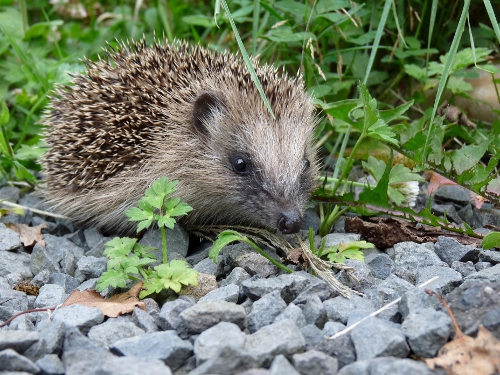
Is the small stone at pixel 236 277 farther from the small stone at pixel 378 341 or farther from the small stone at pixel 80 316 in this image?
the small stone at pixel 378 341

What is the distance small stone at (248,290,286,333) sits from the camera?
1896 mm

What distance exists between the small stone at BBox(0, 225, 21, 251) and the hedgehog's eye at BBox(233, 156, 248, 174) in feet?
3.28

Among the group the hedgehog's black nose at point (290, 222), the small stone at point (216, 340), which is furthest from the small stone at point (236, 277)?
the small stone at point (216, 340)

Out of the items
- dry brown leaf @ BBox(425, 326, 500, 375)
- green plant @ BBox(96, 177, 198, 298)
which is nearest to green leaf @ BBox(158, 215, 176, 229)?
green plant @ BBox(96, 177, 198, 298)

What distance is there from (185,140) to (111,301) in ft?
3.24

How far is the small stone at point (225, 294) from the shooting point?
2051 mm

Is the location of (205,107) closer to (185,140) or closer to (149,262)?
(185,140)

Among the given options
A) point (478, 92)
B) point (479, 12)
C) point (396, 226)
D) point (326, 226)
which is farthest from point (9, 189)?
point (479, 12)

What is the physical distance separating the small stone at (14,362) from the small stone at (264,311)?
24.8 inches

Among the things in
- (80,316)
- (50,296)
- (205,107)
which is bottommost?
(50,296)

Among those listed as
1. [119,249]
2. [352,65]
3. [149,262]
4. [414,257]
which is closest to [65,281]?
[119,249]

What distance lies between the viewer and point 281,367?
157cm

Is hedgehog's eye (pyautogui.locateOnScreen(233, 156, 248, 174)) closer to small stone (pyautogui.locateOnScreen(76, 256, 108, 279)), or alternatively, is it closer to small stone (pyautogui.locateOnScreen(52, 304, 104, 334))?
small stone (pyautogui.locateOnScreen(76, 256, 108, 279))

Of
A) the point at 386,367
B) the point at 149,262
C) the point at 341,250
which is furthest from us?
the point at 341,250
